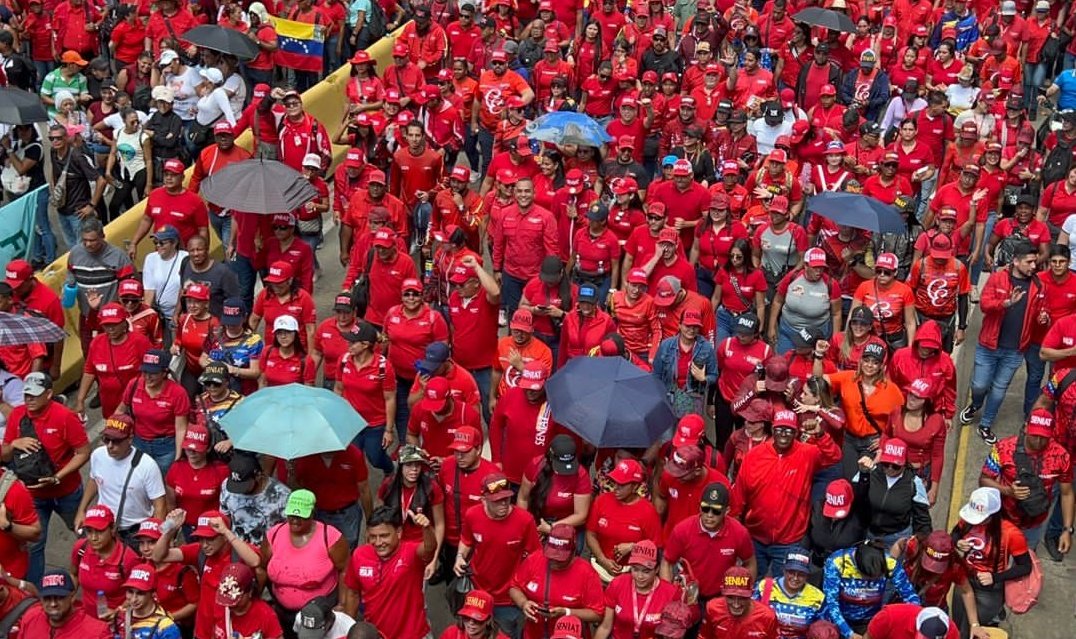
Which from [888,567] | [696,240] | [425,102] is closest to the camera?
[888,567]

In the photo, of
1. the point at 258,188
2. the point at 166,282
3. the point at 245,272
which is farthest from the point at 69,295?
the point at 258,188

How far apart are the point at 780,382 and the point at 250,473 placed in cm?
358

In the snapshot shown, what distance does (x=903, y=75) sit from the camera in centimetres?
1820

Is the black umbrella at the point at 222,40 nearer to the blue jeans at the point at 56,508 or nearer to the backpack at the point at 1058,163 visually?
the blue jeans at the point at 56,508

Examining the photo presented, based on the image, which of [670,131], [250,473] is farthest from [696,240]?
[250,473]

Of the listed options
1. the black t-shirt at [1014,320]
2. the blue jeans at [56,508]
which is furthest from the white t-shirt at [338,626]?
the black t-shirt at [1014,320]

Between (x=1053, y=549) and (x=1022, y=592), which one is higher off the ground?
(x=1022, y=592)

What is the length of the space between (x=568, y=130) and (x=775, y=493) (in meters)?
5.87

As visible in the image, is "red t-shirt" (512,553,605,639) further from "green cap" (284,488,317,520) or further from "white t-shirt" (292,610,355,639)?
"green cap" (284,488,317,520)

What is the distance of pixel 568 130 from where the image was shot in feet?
48.2

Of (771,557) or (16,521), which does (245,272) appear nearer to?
(16,521)

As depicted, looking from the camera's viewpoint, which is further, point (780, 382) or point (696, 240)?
point (696, 240)

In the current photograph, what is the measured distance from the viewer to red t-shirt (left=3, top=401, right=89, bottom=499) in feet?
34.2

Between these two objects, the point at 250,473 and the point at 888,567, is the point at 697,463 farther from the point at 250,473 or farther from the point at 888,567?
the point at 250,473
